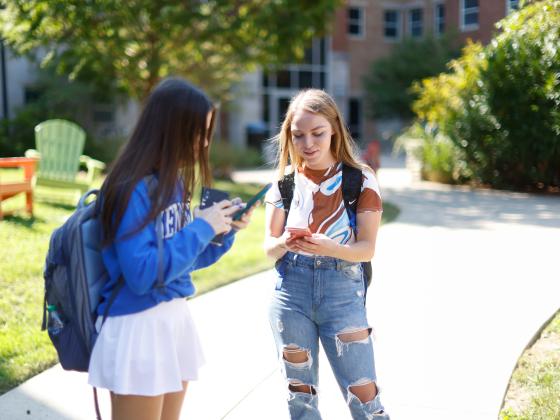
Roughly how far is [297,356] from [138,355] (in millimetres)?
766

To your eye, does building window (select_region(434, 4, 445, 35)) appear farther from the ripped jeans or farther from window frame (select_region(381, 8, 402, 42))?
the ripped jeans

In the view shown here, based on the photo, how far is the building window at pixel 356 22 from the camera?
3372 centimetres

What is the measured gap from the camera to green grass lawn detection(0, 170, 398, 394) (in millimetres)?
4285

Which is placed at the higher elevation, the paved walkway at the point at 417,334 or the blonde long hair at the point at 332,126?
the blonde long hair at the point at 332,126

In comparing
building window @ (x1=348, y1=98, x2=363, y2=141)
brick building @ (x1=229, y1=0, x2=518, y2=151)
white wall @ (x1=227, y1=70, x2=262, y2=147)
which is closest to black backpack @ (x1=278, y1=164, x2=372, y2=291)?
white wall @ (x1=227, y1=70, x2=262, y2=147)

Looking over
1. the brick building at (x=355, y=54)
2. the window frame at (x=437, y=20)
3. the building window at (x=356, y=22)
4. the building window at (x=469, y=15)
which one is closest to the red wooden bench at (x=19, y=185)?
the building window at (x=469, y=15)

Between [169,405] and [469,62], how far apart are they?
1241 cm

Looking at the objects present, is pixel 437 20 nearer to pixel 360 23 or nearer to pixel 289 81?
pixel 360 23

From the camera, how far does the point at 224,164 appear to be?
57.0 ft

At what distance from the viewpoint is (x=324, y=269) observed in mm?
2629

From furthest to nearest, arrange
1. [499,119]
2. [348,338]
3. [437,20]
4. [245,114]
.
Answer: [437,20] → [245,114] → [499,119] → [348,338]

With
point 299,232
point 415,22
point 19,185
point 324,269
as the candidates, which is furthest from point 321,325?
point 415,22

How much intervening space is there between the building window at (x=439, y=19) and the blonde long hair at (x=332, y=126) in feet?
100

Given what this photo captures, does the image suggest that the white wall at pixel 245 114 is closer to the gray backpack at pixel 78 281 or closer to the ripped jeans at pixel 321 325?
the ripped jeans at pixel 321 325
